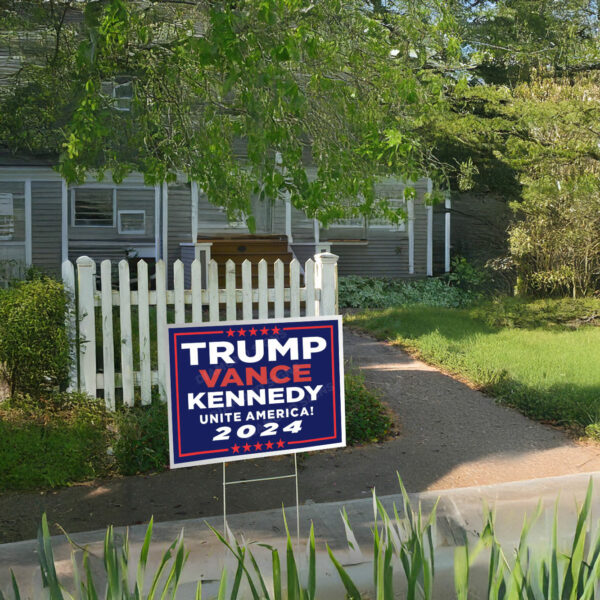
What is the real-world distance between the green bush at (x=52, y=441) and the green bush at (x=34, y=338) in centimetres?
16

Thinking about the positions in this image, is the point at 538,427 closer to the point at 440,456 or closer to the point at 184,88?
the point at 440,456

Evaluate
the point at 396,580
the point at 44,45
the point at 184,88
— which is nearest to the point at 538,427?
A: the point at 396,580

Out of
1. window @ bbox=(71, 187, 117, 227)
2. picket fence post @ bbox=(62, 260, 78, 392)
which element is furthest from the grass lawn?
window @ bbox=(71, 187, 117, 227)

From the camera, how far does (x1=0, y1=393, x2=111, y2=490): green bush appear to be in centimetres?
539

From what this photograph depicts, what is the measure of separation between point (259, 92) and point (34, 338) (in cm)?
253

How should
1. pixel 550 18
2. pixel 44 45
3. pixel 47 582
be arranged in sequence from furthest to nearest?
pixel 550 18, pixel 44 45, pixel 47 582

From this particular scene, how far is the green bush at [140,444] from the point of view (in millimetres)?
5715

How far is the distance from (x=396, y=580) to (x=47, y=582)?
1.97 metres

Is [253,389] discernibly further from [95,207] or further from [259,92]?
[95,207]

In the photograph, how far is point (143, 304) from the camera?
636 centimetres

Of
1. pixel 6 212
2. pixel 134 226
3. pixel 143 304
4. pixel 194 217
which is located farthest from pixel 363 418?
pixel 6 212

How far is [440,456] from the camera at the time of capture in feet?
20.4

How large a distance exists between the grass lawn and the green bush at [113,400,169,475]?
3647mm

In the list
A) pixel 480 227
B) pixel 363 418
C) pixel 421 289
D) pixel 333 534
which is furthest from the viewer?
pixel 480 227
